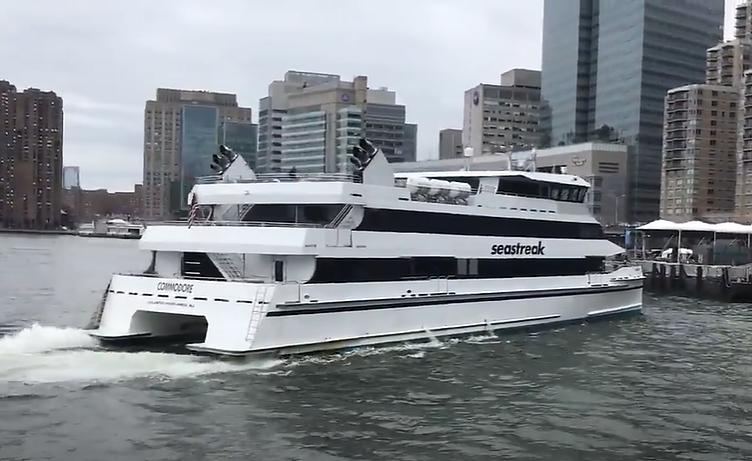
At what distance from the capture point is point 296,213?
17.6 metres

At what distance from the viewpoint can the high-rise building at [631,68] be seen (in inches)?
4326

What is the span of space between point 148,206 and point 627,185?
10299 centimetres

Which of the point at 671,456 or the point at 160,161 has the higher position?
the point at 160,161

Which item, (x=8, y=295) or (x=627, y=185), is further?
(x=627, y=185)

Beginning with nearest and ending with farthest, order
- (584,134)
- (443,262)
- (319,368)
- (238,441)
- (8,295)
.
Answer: (238,441)
(319,368)
(443,262)
(8,295)
(584,134)

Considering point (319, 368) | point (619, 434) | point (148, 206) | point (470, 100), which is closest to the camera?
point (619, 434)

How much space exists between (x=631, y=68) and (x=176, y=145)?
107 m

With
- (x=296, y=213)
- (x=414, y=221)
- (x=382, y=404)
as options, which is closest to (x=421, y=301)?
(x=414, y=221)

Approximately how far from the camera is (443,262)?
19.5 m

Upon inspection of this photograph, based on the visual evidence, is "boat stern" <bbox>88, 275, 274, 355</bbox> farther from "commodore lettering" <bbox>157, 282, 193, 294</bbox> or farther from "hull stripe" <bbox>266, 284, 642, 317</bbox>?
"hull stripe" <bbox>266, 284, 642, 317</bbox>

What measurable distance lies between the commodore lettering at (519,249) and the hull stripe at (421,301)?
1.10m

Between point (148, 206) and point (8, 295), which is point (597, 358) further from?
point (148, 206)

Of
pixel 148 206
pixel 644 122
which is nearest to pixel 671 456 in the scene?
pixel 644 122

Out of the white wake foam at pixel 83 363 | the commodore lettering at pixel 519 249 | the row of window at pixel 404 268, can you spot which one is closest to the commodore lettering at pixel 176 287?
the row of window at pixel 404 268
